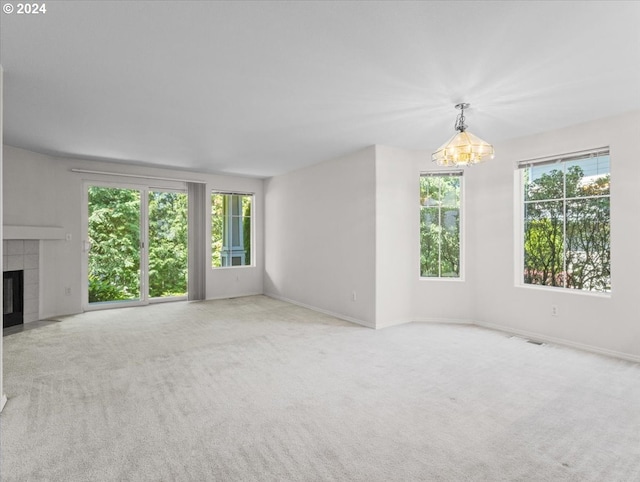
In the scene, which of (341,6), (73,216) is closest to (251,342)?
(341,6)

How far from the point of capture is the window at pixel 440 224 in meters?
4.99

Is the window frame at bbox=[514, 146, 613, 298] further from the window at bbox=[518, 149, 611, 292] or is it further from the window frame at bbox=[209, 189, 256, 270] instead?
the window frame at bbox=[209, 189, 256, 270]

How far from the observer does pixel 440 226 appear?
198 inches

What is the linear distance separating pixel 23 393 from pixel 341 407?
2492 mm

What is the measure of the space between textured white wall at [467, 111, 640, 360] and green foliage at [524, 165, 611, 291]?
179 millimetres

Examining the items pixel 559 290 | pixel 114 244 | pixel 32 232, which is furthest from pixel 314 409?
pixel 114 244

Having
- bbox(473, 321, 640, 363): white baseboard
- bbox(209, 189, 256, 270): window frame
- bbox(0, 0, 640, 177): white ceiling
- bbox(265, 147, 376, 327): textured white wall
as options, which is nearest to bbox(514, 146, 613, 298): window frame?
bbox(0, 0, 640, 177): white ceiling

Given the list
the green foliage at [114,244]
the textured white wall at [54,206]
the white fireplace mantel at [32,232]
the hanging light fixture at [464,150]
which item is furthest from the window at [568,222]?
the white fireplace mantel at [32,232]

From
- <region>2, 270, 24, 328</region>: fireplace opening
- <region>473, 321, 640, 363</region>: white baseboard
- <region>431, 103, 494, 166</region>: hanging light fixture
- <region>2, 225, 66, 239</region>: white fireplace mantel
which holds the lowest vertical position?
<region>473, 321, 640, 363</region>: white baseboard

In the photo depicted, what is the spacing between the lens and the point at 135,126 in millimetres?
3846

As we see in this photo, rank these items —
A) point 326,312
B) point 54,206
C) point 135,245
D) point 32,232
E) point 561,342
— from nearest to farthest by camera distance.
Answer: point 561,342, point 32,232, point 54,206, point 326,312, point 135,245

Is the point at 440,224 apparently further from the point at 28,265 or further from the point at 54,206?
the point at 28,265

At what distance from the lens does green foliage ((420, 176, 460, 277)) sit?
4.99 m

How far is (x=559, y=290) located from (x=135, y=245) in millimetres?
6401
